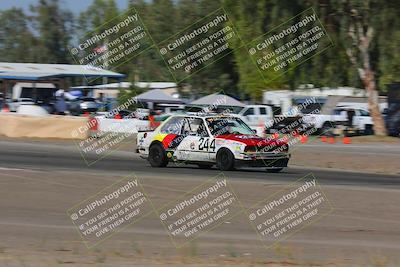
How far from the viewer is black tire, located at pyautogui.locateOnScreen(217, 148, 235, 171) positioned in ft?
65.3

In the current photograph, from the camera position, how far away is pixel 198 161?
20.6 meters

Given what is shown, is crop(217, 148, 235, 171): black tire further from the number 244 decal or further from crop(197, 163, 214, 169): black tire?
crop(197, 163, 214, 169): black tire

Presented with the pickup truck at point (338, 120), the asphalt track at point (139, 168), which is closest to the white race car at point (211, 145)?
the asphalt track at point (139, 168)

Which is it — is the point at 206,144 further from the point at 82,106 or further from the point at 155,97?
the point at 82,106

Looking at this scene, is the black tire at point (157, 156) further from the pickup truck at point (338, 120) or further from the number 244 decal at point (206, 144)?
the pickup truck at point (338, 120)

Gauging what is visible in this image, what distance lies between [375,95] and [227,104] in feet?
46.3

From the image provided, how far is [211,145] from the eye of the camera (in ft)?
66.3

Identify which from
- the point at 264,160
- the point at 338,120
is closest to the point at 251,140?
the point at 264,160

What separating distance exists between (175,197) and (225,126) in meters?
5.79

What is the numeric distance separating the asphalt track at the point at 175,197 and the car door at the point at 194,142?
1.30 feet

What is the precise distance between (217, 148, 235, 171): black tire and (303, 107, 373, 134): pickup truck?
24.2 metres

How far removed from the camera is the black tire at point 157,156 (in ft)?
69.2

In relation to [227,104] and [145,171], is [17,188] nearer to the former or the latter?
[145,171]

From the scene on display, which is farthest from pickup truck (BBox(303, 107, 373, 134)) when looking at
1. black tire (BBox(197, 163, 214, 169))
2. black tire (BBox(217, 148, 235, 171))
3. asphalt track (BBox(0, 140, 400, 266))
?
black tire (BBox(217, 148, 235, 171))
